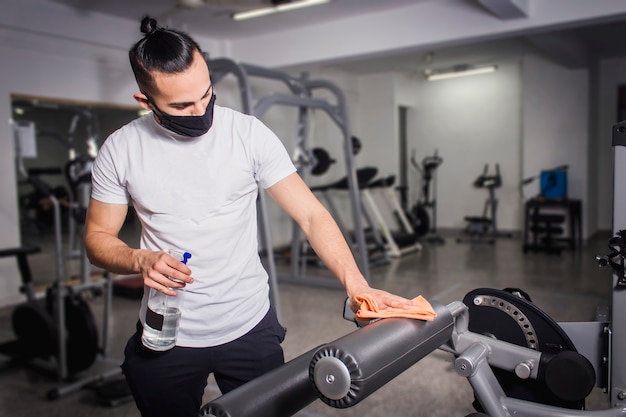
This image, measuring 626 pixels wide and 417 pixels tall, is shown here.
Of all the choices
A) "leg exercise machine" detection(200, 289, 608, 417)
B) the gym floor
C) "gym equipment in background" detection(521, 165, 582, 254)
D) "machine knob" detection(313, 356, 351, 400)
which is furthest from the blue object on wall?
"machine knob" detection(313, 356, 351, 400)

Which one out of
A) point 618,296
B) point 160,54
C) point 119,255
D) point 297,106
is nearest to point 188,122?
point 160,54

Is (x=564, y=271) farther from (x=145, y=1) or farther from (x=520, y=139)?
(x=145, y=1)

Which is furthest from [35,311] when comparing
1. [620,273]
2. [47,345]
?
[620,273]

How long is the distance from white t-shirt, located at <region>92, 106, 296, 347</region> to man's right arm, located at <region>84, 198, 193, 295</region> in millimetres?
39

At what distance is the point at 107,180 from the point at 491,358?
1030 mm

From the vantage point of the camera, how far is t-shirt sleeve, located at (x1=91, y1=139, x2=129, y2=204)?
4.12 feet

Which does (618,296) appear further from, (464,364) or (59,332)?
(59,332)

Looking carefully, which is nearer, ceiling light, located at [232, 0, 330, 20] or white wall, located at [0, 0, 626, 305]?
ceiling light, located at [232, 0, 330, 20]

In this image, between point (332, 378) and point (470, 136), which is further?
point (470, 136)

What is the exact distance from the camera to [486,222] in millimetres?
7660

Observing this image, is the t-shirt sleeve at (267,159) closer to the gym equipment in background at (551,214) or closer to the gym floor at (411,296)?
the gym floor at (411,296)

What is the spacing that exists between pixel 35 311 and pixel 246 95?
1.92 m

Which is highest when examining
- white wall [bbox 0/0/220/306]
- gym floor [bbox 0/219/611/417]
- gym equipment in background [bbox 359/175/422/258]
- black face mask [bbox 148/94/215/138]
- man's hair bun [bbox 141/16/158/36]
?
white wall [bbox 0/0/220/306]

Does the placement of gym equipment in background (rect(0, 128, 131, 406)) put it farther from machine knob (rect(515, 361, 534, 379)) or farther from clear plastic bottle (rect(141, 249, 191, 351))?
machine knob (rect(515, 361, 534, 379))
